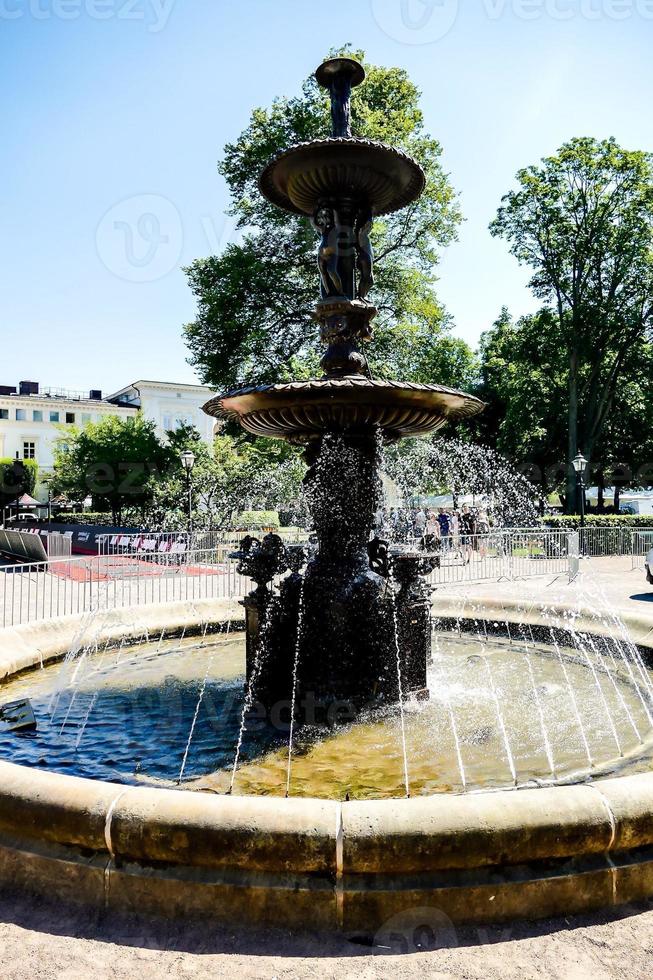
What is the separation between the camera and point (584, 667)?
304 inches

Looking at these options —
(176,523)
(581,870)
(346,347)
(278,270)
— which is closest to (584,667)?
(346,347)

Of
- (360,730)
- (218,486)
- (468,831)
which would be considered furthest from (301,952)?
(218,486)

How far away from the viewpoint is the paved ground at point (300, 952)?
2.71m

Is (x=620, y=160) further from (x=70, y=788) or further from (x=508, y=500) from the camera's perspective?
(x=70, y=788)

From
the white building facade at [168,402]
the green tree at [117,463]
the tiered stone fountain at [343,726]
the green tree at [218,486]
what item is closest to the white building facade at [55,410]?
the white building facade at [168,402]

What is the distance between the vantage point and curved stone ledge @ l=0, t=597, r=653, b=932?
9.82 ft

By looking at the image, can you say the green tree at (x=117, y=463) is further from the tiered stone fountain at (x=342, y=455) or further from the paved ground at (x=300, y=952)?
the paved ground at (x=300, y=952)

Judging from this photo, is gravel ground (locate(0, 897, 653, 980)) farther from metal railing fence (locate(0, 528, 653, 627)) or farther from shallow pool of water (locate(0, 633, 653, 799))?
metal railing fence (locate(0, 528, 653, 627))

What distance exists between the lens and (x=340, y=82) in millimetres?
7281

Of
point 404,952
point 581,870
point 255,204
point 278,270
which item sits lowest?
point 404,952

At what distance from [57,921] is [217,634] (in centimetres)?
668

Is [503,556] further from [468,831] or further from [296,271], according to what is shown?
[468,831]

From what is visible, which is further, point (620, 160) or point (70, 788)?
point (620, 160)

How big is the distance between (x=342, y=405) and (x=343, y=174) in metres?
2.51
